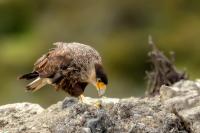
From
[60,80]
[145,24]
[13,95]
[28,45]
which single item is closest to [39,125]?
[60,80]

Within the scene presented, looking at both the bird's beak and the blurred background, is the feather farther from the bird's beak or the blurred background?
the blurred background

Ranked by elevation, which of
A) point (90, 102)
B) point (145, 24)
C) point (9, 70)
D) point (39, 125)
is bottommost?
point (39, 125)

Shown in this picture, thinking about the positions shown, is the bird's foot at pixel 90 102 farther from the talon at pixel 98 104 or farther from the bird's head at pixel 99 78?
the bird's head at pixel 99 78

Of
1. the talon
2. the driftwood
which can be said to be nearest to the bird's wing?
the talon

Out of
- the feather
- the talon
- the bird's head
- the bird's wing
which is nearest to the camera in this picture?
the talon

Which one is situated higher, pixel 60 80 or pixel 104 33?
pixel 104 33

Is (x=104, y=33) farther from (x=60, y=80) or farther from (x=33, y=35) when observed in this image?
(x=60, y=80)

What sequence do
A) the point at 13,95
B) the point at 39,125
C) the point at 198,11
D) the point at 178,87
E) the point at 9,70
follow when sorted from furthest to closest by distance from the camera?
the point at 198,11
the point at 9,70
the point at 13,95
the point at 178,87
the point at 39,125
